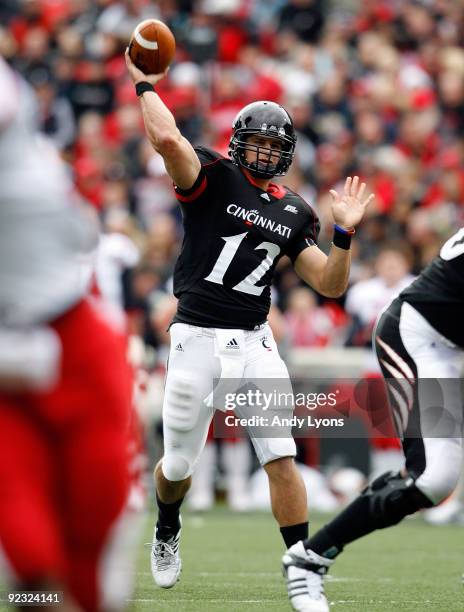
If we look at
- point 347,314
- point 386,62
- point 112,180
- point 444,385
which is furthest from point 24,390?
point 386,62

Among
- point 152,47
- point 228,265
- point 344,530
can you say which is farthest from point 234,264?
point 344,530

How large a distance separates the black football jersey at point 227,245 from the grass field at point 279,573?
123cm

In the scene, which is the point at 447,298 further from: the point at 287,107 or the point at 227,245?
the point at 287,107

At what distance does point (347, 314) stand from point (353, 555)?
12.5ft

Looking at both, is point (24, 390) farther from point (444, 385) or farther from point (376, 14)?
point (376, 14)

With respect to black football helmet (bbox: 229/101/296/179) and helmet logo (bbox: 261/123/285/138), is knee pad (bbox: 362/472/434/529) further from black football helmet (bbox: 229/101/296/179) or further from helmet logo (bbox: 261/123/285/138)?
helmet logo (bbox: 261/123/285/138)

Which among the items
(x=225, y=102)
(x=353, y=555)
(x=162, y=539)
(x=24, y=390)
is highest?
(x=24, y=390)

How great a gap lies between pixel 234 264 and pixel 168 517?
1.24 meters

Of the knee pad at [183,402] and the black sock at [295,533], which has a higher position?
the knee pad at [183,402]

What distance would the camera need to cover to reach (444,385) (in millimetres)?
5160

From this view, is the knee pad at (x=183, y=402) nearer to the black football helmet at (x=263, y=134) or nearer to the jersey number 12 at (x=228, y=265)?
the jersey number 12 at (x=228, y=265)

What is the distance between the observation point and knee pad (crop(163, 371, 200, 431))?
5594 mm

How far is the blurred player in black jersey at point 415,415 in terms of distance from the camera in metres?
4.91

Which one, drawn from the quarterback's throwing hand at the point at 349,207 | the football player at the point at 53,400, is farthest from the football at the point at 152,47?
the football player at the point at 53,400
